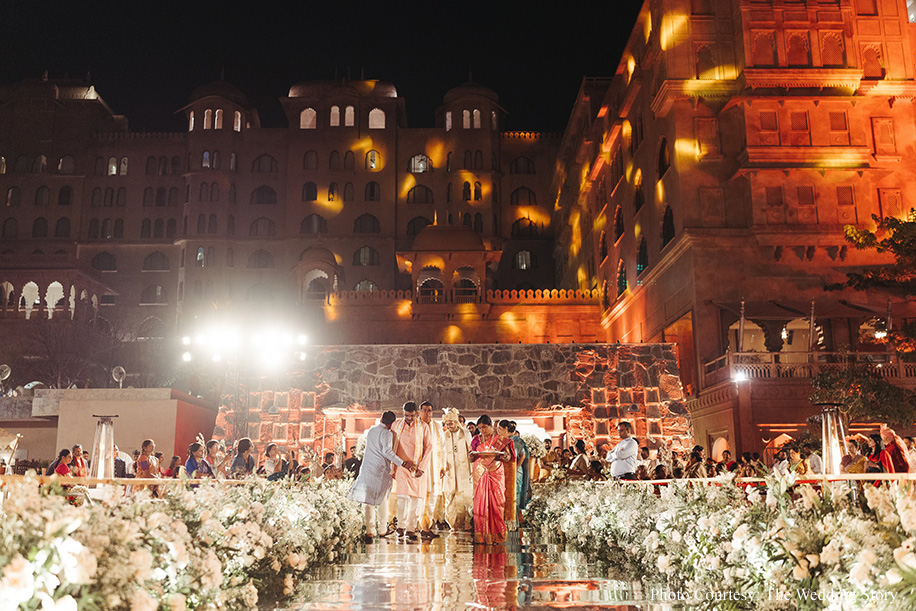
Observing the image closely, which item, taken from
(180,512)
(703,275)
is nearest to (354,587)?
(180,512)

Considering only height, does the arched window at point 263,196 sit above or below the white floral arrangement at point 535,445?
Result: above

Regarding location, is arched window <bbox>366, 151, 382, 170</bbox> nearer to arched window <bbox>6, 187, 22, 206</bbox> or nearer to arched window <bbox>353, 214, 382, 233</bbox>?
arched window <bbox>353, 214, 382, 233</bbox>

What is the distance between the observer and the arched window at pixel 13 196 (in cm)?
5566

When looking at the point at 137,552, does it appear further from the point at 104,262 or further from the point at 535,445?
the point at 104,262

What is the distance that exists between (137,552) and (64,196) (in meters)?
59.1

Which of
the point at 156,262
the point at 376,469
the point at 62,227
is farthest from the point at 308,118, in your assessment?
the point at 376,469

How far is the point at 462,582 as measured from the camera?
6.96m

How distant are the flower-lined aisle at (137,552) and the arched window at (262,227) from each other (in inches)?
1907

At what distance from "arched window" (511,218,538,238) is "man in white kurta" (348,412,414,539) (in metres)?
43.6

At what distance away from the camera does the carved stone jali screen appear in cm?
1952

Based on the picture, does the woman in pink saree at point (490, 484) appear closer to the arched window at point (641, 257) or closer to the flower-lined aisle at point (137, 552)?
the flower-lined aisle at point (137, 552)

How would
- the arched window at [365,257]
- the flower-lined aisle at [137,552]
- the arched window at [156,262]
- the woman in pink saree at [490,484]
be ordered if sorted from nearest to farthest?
1. the flower-lined aisle at [137,552]
2. the woman in pink saree at [490,484]
3. the arched window at [365,257]
4. the arched window at [156,262]

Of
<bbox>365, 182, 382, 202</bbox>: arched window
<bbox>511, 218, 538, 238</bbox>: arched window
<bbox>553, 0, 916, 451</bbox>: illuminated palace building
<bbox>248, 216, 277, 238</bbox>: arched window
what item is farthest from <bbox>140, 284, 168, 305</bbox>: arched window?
<bbox>553, 0, 916, 451</bbox>: illuminated palace building

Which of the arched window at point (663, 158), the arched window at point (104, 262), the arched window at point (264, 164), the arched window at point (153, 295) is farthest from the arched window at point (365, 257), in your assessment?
the arched window at point (663, 158)
